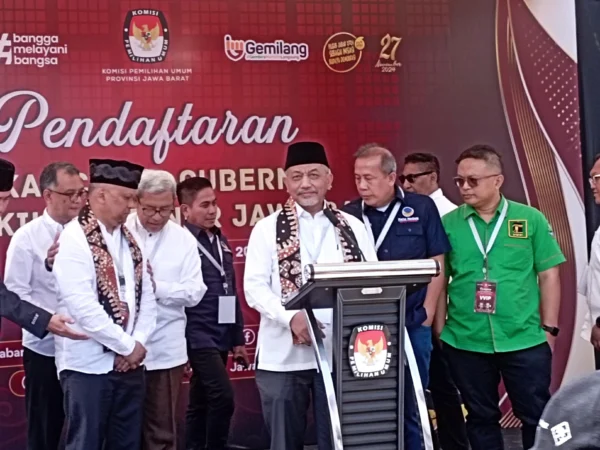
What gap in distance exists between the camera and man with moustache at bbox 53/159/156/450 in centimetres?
343

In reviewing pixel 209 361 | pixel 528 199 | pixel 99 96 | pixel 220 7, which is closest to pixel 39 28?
pixel 99 96

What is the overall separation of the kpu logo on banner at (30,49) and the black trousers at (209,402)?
1.76 meters

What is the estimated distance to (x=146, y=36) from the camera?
15.9 ft

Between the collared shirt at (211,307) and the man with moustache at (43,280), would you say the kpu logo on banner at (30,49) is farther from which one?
the collared shirt at (211,307)

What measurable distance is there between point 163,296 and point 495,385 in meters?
1.60

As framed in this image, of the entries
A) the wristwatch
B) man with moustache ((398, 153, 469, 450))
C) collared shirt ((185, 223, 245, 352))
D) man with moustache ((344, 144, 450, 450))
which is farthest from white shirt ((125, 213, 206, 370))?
the wristwatch

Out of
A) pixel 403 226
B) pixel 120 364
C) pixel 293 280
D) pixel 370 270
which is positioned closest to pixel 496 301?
Answer: pixel 403 226

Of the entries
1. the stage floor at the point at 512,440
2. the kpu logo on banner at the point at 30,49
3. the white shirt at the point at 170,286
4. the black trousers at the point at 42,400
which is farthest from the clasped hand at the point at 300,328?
the kpu logo on banner at the point at 30,49

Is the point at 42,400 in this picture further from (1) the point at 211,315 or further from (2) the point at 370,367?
(2) the point at 370,367

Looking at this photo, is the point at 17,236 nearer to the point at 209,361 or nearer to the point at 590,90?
the point at 209,361

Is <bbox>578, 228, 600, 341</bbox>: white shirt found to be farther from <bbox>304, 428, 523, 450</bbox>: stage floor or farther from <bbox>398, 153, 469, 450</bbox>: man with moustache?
<bbox>304, 428, 523, 450</bbox>: stage floor

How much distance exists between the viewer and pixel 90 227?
3.51 metres

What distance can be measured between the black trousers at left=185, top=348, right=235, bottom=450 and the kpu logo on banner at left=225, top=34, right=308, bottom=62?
1.67 meters

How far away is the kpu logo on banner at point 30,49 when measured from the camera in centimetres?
465
